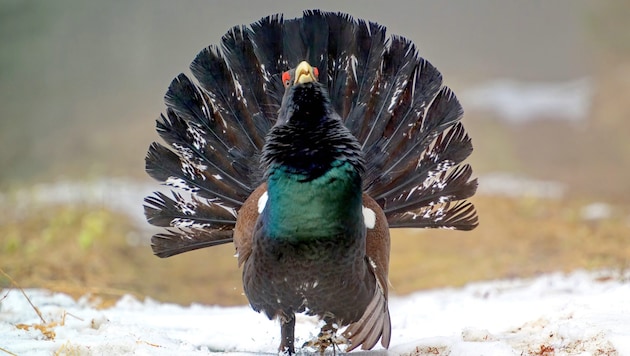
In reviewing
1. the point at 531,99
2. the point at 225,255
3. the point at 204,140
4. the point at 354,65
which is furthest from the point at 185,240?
the point at 531,99

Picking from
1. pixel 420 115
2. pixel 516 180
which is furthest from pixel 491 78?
pixel 420 115

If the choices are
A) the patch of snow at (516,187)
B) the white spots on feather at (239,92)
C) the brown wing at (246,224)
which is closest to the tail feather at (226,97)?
the white spots on feather at (239,92)

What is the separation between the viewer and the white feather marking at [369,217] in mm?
3157

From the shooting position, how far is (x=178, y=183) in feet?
11.9

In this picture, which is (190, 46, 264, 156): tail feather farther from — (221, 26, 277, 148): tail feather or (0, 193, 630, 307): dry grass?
(0, 193, 630, 307): dry grass

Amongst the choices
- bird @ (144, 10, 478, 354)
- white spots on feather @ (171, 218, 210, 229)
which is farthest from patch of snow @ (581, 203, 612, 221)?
white spots on feather @ (171, 218, 210, 229)

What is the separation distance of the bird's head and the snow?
44.2 inches

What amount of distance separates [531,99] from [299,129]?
1316cm

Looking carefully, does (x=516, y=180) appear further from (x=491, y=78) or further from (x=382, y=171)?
Answer: (x=382, y=171)

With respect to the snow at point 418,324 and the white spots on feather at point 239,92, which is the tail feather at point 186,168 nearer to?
the white spots on feather at point 239,92

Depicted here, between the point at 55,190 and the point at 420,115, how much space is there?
678 centimetres

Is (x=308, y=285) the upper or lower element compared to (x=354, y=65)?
lower

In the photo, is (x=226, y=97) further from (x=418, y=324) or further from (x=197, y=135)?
(x=418, y=324)

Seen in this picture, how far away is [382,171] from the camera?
3.58 m
